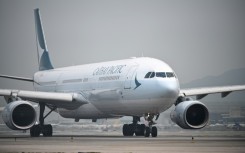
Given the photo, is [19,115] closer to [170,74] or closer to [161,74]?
[161,74]

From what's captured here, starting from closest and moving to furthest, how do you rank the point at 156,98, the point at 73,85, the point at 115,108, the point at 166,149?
the point at 166,149 → the point at 156,98 → the point at 115,108 → the point at 73,85

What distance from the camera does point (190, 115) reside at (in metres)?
42.2

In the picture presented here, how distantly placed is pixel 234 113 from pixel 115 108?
154ft

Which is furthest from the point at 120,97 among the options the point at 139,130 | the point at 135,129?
the point at 135,129

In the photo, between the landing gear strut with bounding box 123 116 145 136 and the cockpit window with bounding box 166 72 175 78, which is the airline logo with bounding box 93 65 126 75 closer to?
the landing gear strut with bounding box 123 116 145 136

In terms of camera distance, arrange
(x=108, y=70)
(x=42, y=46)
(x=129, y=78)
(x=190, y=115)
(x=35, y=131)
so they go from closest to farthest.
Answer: (x=190, y=115), (x=129, y=78), (x=108, y=70), (x=35, y=131), (x=42, y=46)

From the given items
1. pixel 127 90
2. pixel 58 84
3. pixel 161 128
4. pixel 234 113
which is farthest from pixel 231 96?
pixel 127 90

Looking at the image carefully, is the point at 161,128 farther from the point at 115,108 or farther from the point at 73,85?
the point at 115,108

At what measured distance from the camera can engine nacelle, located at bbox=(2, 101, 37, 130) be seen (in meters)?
41.8

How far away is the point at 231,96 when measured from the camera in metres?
128

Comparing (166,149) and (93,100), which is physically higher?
(93,100)

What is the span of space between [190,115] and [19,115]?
1063 centimetres

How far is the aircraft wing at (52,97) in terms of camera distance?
4405 centimetres

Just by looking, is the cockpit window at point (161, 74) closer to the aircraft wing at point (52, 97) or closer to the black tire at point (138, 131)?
the black tire at point (138, 131)
